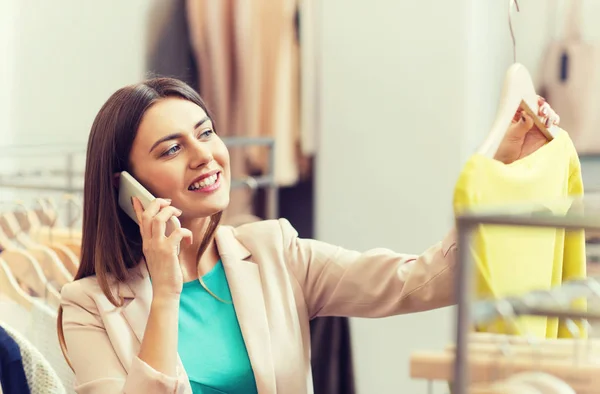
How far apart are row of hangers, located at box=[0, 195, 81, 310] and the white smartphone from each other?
49cm

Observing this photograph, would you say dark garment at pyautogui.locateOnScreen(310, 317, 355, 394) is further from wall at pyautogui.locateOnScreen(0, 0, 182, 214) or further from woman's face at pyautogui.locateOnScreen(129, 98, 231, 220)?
wall at pyautogui.locateOnScreen(0, 0, 182, 214)

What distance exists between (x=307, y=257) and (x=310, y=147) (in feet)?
4.87

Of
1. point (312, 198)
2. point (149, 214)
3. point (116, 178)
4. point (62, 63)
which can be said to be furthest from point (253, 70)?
point (149, 214)

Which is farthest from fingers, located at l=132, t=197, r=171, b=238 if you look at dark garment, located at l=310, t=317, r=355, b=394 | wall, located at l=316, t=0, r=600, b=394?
wall, located at l=316, t=0, r=600, b=394

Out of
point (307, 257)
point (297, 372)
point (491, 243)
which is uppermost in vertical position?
point (491, 243)

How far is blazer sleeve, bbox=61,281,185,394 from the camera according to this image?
3.96 feet

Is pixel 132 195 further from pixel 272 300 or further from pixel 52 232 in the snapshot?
pixel 52 232

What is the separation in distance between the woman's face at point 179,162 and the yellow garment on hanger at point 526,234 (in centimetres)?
44

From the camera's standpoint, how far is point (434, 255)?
1291 millimetres

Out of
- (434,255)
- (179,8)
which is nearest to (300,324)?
(434,255)

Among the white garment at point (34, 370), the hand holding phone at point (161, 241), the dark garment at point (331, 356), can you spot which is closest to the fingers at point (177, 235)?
the hand holding phone at point (161, 241)

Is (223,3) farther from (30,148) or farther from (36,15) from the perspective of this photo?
(30,148)

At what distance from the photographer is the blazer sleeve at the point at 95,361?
3.96ft

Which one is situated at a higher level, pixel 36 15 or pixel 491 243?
pixel 36 15
